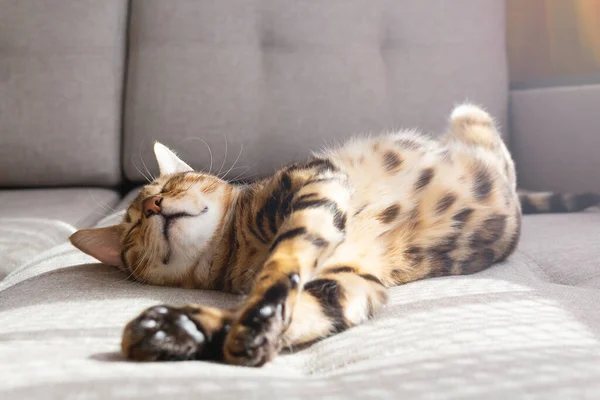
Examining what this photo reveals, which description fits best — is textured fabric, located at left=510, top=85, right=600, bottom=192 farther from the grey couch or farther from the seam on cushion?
the seam on cushion

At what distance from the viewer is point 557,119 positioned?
1903mm

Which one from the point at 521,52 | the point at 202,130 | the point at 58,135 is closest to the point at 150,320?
the point at 202,130

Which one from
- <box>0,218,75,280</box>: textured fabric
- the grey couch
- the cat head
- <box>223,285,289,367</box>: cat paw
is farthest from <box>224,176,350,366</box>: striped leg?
the grey couch

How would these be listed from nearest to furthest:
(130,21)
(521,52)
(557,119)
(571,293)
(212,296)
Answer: (571,293), (212,296), (557,119), (130,21), (521,52)

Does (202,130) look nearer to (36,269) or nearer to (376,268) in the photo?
(36,269)

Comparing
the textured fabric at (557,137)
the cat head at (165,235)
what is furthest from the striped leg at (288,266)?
the textured fabric at (557,137)

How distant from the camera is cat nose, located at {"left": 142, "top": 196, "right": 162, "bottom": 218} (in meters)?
1.17

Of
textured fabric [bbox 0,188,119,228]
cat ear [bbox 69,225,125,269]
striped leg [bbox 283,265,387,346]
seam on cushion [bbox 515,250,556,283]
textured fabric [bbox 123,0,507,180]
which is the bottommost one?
textured fabric [bbox 0,188,119,228]

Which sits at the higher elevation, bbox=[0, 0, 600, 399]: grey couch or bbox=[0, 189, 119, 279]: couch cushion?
bbox=[0, 0, 600, 399]: grey couch

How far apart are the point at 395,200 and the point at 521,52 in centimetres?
148

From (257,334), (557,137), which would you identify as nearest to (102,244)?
(257,334)

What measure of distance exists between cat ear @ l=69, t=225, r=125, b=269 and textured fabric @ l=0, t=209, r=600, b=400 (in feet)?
0.08

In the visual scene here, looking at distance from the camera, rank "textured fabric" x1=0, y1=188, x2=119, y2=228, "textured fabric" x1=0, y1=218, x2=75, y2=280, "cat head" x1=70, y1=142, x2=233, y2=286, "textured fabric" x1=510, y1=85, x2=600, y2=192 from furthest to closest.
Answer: "textured fabric" x1=510, y1=85, x2=600, y2=192 → "textured fabric" x1=0, y1=188, x2=119, y2=228 → "textured fabric" x1=0, y1=218, x2=75, y2=280 → "cat head" x1=70, y1=142, x2=233, y2=286

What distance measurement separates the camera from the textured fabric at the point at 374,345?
561 millimetres
